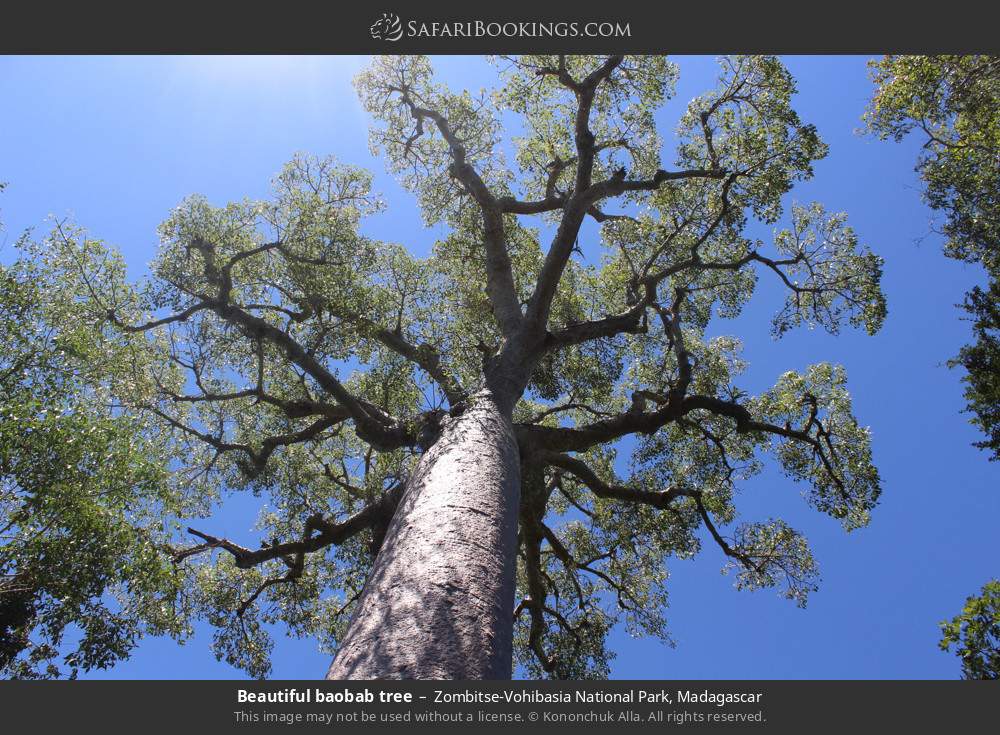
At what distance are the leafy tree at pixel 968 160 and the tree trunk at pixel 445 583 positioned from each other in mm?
7201

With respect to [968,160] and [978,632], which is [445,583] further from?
[968,160]

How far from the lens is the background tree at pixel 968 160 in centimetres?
795

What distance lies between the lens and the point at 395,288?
10523 mm

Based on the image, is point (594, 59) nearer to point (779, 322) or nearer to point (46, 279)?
point (779, 322)

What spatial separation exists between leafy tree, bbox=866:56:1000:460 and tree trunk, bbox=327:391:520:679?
7.20 meters

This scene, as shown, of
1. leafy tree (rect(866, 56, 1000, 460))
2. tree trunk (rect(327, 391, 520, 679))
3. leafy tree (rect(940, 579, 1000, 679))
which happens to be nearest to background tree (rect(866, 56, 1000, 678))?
leafy tree (rect(866, 56, 1000, 460))

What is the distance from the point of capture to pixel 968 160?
8.58 m

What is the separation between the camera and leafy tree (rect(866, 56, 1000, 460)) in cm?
795

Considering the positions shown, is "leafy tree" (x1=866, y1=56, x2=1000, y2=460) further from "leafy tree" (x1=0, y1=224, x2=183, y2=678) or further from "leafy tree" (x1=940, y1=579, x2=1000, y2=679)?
"leafy tree" (x1=0, y1=224, x2=183, y2=678)
